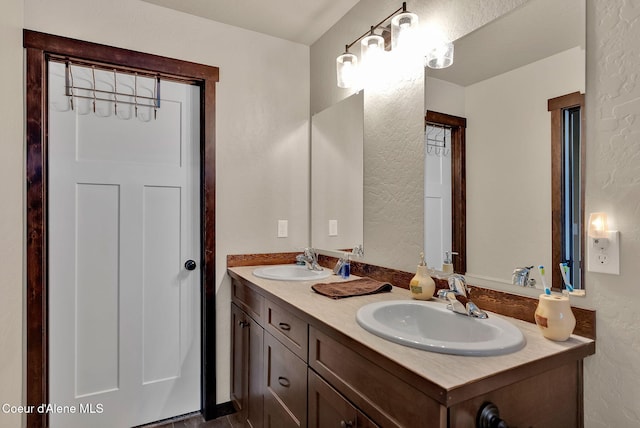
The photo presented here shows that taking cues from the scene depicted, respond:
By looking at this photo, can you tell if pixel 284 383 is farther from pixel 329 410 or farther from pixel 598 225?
pixel 598 225

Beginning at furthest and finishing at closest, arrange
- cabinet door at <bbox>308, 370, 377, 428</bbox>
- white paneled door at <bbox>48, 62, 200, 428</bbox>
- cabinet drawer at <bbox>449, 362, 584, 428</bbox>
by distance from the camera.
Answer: white paneled door at <bbox>48, 62, 200, 428</bbox>
cabinet door at <bbox>308, 370, 377, 428</bbox>
cabinet drawer at <bbox>449, 362, 584, 428</bbox>

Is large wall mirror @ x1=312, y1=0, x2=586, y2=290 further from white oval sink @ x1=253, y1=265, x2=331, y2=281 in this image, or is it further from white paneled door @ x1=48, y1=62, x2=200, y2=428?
white paneled door @ x1=48, y1=62, x2=200, y2=428

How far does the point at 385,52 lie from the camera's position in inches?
73.3

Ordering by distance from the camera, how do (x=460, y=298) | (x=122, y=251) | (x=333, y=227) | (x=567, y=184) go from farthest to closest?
(x=333, y=227) < (x=122, y=251) < (x=460, y=298) < (x=567, y=184)

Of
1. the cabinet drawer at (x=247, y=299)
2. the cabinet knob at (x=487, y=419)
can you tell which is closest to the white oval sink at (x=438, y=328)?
the cabinet knob at (x=487, y=419)

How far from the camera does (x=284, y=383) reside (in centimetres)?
149

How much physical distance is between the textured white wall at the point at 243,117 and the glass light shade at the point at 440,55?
114 centimetres

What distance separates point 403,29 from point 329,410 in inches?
62.4

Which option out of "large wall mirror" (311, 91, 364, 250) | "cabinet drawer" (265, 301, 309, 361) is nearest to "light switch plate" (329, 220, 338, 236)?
"large wall mirror" (311, 91, 364, 250)

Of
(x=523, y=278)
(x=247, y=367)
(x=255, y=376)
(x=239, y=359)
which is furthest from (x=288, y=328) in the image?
(x=523, y=278)

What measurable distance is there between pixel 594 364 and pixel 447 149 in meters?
0.90

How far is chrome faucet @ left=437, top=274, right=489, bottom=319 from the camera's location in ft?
3.89

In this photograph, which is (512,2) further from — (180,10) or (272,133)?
(180,10)

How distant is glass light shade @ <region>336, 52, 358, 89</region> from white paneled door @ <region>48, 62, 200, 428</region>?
0.91 m
